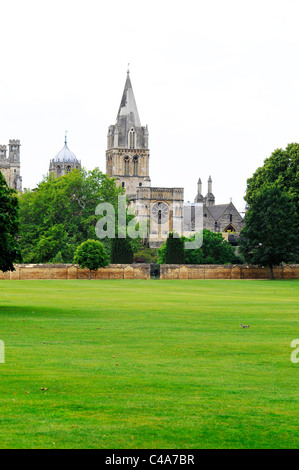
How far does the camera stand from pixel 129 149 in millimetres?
162250

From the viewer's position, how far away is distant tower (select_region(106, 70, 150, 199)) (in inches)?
6265

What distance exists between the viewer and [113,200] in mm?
96000

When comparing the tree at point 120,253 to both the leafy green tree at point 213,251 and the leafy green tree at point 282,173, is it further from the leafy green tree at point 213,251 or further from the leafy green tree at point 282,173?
the leafy green tree at point 282,173

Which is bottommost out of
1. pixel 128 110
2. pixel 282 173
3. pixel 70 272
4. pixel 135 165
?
pixel 70 272

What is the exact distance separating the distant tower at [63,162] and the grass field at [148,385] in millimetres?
149788

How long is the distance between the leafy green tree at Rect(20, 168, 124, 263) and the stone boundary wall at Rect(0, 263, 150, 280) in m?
8.78

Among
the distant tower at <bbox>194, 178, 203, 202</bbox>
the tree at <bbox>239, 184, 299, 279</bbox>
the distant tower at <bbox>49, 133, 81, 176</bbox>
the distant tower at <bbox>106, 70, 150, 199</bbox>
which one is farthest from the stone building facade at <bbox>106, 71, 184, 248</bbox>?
the tree at <bbox>239, 184, 299, 279</bbox>

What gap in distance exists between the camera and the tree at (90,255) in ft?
244

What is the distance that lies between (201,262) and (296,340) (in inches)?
2826

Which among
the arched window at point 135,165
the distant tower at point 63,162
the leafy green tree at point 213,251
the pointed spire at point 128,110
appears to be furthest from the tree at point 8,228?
the distant tower at point 63,162

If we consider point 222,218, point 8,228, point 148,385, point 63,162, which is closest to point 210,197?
point 222,218

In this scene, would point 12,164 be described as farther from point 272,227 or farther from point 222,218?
point 272,227

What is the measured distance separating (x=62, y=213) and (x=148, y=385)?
79734 millimetres

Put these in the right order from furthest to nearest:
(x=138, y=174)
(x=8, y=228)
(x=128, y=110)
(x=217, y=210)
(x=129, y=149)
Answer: (x=138, y=174)
(x=129, y=149)
(x=128, y=110)
(x=217, y=210)
(x=8, y=228)
